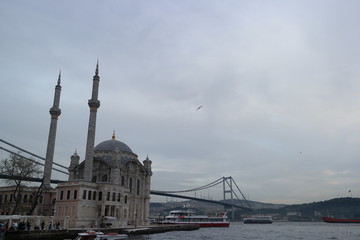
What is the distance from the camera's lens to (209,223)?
83.1m

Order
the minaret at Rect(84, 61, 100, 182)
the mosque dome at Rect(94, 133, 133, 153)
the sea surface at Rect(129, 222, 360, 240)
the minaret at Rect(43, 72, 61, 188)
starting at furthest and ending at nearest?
1. the mosque dome at Rect(94, 133, 133, 153)
2. the minaret at Rect(43, 72, 61, 188)
3. the minaret at Rect(84, 61, 100, 182)
4. the sea surface at Rect(129, 222, 360, 240)

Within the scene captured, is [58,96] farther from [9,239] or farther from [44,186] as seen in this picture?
[9,239]

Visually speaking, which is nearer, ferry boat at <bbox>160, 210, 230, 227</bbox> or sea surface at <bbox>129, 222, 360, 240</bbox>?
sea surface at <bbox>129, 222, 360, 240</bbox>

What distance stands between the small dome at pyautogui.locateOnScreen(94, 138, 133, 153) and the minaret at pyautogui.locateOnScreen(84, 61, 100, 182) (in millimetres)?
8981

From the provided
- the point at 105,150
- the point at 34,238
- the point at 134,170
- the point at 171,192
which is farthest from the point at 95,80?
the point at 171,192

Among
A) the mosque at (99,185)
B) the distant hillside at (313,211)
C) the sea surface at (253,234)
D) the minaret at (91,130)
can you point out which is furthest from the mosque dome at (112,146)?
the distant hillside at (313,211)

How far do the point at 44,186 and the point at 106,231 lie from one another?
69.6ft

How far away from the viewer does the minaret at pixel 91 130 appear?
4838 centimetres

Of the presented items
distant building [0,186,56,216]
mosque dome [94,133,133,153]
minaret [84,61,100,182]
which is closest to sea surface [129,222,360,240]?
minaret [84,61,100,182]

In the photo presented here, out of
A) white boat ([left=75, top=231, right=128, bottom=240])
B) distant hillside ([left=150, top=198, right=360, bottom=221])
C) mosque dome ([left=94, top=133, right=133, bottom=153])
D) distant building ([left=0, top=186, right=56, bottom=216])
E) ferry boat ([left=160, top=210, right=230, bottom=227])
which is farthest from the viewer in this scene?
distant hillside ([left=150, top=198, right=360, bottom=221])


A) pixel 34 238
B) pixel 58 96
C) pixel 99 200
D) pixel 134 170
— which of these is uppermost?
pixel 58 96

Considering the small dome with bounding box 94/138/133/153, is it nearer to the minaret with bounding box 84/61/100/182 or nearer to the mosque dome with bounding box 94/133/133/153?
the mosque dome with bounding box 94/133/133/153

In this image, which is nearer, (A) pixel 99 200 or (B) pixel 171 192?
(A) pixel 99 200

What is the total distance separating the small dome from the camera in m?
58.2
